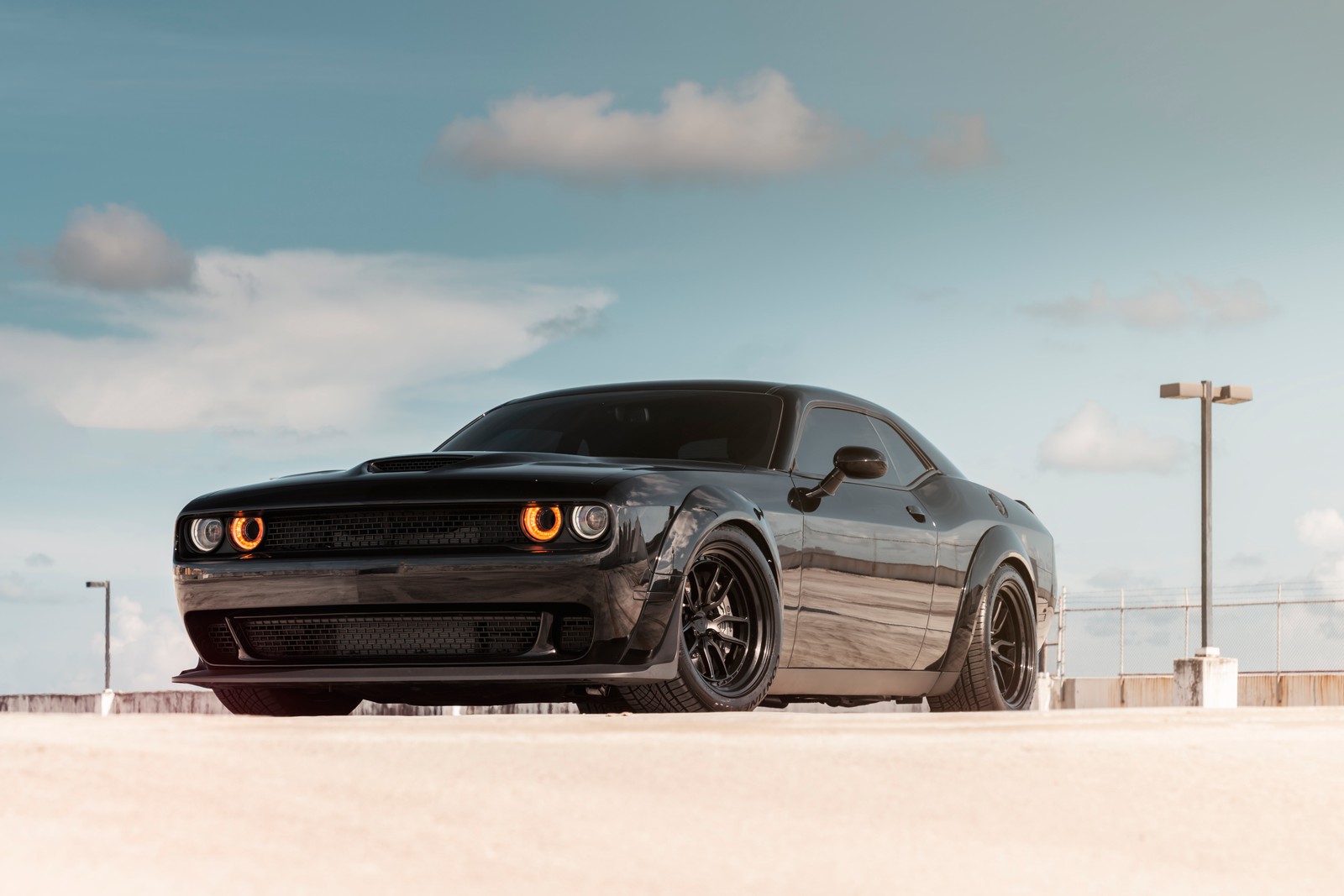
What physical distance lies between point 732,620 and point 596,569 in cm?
80

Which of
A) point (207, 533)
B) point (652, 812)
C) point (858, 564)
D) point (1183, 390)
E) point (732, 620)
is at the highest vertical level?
point (1183, 390)

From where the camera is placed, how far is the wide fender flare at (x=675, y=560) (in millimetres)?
6488

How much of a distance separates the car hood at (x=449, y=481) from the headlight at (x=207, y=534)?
56mm

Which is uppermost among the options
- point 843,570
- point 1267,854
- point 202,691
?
point 843,570

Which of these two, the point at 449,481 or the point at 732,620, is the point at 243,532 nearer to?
the point at 449,481

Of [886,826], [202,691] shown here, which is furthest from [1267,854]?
→ [202,691]

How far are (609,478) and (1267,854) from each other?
10.3 feet

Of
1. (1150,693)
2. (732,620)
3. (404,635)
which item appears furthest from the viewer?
(1150,693)

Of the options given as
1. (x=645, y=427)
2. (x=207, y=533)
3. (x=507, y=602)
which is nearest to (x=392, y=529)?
(x=507, y=602)

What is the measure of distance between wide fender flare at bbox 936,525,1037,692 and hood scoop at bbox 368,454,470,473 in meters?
2.77

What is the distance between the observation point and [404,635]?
21.8 ft

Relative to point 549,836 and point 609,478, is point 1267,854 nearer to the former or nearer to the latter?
point 549,836

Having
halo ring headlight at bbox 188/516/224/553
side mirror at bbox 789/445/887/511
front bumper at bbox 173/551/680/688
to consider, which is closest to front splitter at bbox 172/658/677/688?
front bumper at bbox 173/551/680/688

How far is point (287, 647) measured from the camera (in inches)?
275
